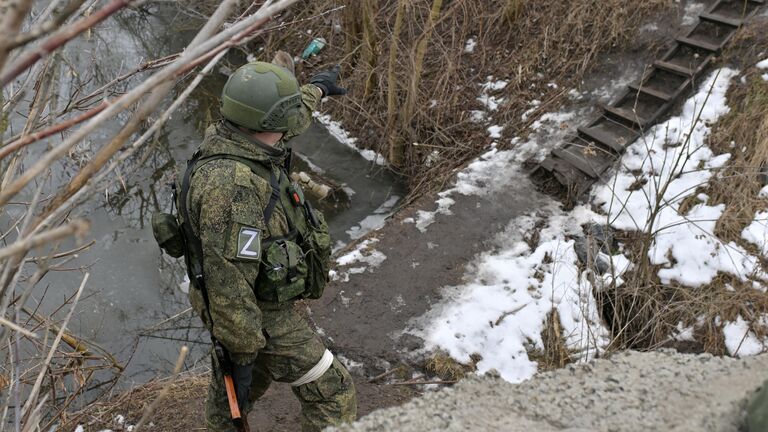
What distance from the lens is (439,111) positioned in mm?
7383

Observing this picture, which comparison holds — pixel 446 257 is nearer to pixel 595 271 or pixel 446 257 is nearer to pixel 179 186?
pixel 595 271

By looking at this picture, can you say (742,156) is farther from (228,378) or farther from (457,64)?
(228,378)

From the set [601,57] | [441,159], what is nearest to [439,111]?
[441,159]

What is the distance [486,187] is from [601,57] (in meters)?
2.40

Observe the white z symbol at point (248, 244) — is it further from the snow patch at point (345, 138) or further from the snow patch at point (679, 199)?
the snow patch at point (345, 138)

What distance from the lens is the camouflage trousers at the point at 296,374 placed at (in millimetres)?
2828

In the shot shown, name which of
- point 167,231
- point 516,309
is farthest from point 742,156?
point 167,231

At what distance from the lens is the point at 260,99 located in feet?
8.54

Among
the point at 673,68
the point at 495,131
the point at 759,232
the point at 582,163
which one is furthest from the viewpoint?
the point at 495,131

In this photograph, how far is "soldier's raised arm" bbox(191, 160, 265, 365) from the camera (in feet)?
8.04

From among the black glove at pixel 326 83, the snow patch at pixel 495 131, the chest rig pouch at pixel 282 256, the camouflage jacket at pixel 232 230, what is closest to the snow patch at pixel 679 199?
the snow patch at pixel 495 131

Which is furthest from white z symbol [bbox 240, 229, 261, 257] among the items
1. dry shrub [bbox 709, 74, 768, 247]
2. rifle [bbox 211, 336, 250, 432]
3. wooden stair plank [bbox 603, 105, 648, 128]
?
wooden stair plank [bbox 603, 105, 648, 128]

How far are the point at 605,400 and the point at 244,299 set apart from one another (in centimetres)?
146

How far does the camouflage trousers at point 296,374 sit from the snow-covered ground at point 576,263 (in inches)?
62.5
